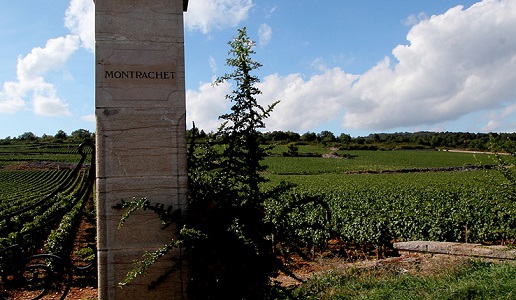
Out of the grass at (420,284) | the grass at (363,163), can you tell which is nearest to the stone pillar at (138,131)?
the grass at (420,284)

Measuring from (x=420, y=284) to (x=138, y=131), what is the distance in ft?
11.8

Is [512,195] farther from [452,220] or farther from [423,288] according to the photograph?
[452,220]

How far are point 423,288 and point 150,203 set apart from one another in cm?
313

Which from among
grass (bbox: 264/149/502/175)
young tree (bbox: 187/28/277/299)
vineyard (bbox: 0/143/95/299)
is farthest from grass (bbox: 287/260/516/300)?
grass (bbox: 264/149/502/175)

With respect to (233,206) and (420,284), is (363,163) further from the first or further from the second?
(233,206)

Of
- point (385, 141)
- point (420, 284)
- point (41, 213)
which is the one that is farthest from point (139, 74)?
point (385, 141)

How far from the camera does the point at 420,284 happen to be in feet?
16.7

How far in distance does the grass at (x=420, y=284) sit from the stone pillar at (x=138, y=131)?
1.48 meters

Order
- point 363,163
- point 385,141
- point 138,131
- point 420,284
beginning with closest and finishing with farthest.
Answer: point 138,131
point 420,284
point 363,163
point 385,141

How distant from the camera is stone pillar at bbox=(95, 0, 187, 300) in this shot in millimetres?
3662

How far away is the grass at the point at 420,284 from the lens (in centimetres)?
448

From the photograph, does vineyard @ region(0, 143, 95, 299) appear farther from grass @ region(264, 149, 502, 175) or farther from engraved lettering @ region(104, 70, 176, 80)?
grass @ region(264, 149, 502, 175)

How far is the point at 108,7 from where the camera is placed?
374cm

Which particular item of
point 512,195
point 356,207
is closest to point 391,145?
point 356,207
